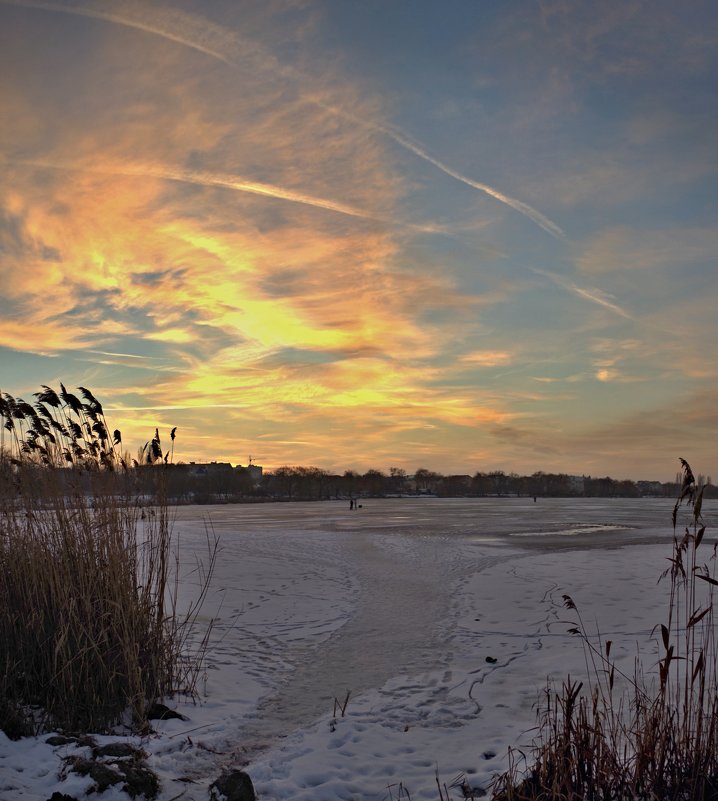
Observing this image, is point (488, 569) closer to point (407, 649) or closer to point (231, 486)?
point (407, 649)

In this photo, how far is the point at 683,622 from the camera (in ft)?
33.8

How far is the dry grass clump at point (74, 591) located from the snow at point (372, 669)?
461mm

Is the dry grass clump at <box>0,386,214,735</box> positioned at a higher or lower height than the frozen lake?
higher

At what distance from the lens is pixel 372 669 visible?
8.26m

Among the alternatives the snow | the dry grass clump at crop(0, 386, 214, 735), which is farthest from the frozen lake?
the dry grass clump at crop(0, 386, 214, 735)

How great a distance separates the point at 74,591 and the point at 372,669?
396 cm

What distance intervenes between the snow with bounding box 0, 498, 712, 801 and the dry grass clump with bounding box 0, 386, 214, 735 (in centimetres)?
46

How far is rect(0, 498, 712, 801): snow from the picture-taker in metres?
5.07

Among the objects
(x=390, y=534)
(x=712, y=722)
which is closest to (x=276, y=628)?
(x=712, y=722)

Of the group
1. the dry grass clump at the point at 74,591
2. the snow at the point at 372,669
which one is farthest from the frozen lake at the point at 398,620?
the dry grass clump at the point at 74,591

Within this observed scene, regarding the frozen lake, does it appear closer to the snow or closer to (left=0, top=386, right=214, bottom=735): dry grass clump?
the snow

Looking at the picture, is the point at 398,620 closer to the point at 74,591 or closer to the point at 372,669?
the point at 372,669

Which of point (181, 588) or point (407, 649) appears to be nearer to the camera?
point (407, 649)

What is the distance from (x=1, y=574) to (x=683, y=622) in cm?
950
